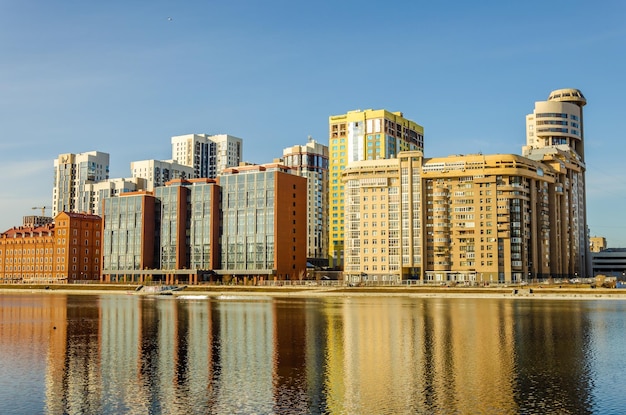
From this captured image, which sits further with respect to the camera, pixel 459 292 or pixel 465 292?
pixel 465 292

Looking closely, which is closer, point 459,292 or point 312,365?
point 312,365

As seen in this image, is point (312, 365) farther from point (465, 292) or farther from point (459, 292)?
point (465, 292)

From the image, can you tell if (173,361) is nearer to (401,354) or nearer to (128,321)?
(401,354)

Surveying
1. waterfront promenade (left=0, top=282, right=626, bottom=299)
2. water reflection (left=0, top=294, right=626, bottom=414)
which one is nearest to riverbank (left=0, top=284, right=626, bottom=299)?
waterfront promenade (left=0, top=282, right=626, bottom=299)

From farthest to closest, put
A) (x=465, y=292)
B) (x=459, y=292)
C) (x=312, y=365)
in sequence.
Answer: (x=465, y=292) → (x=459, y=292) → (x=312, y=365)

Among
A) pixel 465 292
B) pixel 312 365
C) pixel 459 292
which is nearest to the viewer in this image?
→ pixel 312 365

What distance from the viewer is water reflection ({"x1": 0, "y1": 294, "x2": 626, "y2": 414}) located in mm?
46812

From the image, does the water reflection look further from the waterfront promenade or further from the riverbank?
the riverbank

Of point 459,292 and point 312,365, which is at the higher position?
point 312,365

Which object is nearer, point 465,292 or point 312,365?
point 312,365

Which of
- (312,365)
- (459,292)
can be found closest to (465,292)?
(459,292)

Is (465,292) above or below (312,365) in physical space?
below

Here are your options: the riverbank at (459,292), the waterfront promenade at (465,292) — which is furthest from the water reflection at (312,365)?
the riverbank at (459,292)

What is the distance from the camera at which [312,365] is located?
2425 inches
